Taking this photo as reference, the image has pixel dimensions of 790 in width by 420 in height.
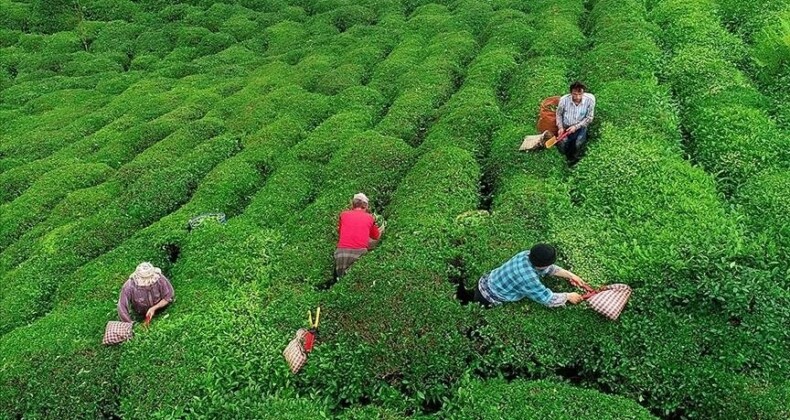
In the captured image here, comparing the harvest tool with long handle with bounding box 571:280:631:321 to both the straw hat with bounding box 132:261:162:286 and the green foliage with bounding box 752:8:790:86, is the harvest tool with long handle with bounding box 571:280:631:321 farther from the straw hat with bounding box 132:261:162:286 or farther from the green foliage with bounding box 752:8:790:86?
the green foliage with bounding box 752:8:790:86

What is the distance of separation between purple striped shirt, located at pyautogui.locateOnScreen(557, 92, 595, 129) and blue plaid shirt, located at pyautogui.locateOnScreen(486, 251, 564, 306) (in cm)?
629

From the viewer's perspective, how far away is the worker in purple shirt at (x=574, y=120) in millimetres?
17969

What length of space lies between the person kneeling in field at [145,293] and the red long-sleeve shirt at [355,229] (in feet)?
13.8

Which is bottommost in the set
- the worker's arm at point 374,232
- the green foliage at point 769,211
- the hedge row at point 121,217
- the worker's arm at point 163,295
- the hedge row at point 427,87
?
the hedge row at point 121,217

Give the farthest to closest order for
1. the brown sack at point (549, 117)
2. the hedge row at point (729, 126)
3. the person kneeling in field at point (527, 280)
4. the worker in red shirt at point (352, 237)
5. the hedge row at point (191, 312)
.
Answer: the brown sack at point (549, 117)
the hedge row at point (729, 126)
the worker in red shirt at point (352, 237)
the hedge row at point (191, 312)
the person kneeling in field at point (527, 280)

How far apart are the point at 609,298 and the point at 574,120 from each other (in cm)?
667

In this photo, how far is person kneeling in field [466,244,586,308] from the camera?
1255 cm

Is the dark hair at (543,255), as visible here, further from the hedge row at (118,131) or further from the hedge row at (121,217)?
the hedge row at (118,131)

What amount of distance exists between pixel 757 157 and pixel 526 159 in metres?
6.02

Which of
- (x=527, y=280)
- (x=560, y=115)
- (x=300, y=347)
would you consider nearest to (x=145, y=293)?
(x=300, y=347)

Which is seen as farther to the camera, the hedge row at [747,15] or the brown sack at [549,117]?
the hedge row at [747,15]

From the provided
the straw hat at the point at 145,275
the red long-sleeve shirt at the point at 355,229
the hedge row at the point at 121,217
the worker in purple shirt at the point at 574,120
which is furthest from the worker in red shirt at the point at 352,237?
the hedge row at the point at 121,217

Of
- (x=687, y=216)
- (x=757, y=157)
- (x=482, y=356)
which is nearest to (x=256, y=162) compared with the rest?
(x=482, y=356)

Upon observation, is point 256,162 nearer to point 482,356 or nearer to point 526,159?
point 526,159
